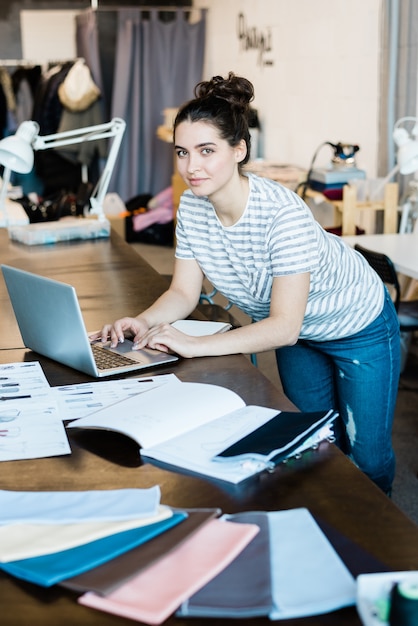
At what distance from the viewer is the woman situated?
5.87 feet

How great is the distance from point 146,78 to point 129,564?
6.71m

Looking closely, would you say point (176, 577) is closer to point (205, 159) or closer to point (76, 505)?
point (76, 505)

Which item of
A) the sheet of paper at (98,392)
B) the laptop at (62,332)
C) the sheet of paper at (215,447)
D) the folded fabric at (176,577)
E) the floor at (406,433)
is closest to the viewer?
the folded fabric at (176,577)

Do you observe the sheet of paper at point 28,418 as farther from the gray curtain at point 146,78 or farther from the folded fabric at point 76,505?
the gray curtain at point 146,78

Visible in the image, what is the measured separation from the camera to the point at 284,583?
96 cm

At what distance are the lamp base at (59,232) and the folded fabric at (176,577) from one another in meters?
2.47

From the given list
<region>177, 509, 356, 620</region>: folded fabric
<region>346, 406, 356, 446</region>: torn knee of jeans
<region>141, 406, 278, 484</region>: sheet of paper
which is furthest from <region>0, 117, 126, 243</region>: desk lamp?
<region>177, 509, 356, 620</region>: folded fabric

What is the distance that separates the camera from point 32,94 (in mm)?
7586

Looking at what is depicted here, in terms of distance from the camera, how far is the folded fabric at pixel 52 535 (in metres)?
1.01

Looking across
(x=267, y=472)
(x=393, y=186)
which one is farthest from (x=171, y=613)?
(x=393, y=186)

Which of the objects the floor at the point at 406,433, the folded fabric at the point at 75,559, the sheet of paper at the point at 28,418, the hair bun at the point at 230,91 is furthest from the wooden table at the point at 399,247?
the folded fabric at the point at 75,559

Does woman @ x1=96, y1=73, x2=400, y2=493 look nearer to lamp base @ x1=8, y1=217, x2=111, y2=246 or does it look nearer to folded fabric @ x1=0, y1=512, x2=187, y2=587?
folded fabric @ x1=0, y1=512, x2=187, y2=587

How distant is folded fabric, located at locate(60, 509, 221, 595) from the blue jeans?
106 centimetres

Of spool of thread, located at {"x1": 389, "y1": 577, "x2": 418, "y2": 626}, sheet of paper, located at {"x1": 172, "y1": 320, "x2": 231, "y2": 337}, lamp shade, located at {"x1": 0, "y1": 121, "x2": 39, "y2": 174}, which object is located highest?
lamp shade, located at {"x1": 0, "y1": 121, "x2": 39, "y2": 174}
